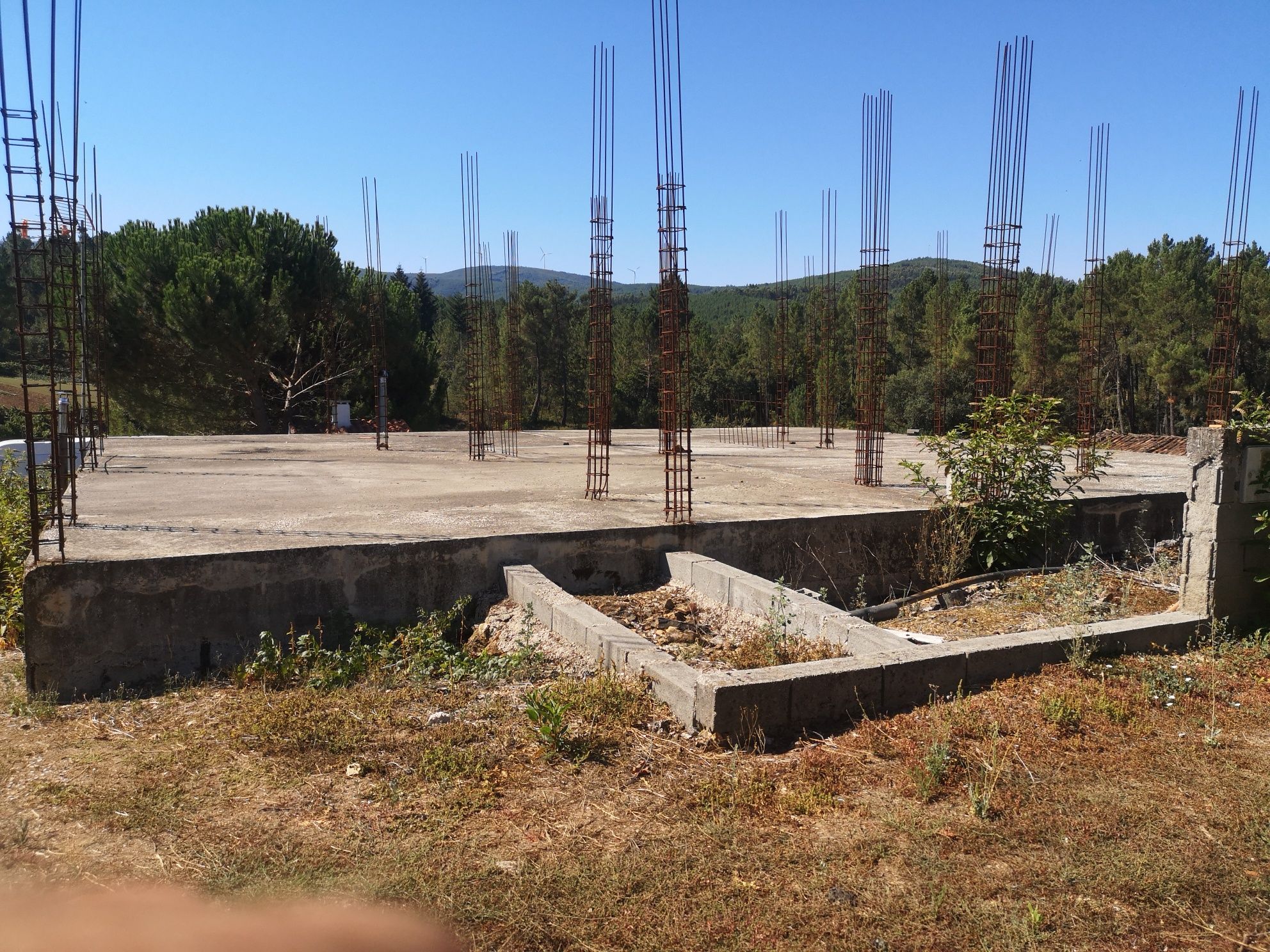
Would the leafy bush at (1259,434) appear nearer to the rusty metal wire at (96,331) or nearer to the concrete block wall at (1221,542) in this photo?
the concrete block wall at (1221,542)

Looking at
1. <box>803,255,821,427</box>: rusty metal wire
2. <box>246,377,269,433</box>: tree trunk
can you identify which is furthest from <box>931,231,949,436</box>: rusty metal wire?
<box>246,377,269,433</box>: tree trunk

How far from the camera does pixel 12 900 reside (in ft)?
10.1

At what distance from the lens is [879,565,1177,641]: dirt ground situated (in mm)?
6602

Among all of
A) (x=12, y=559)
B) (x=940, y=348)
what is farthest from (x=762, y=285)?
(x=12, y=559)

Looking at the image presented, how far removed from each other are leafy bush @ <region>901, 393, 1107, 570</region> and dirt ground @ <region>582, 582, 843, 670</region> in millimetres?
2560

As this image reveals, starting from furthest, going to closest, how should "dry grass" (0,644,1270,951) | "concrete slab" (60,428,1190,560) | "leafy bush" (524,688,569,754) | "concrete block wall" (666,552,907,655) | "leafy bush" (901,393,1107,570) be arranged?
"leafy bush" (901,393,1107,570) → "concrete slab" (60,428,1190,560) → "concrete block wall" (666,552,907,655) → "leafy bush" (524,688,569,754) → "dry grass" (0,644,1270,951)

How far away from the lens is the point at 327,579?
21.9 ft

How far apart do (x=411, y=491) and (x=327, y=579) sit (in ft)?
11.2

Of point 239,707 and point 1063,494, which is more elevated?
point 1063,494

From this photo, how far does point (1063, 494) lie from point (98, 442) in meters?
14.3

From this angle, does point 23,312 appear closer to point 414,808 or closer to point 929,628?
→ point 414,808

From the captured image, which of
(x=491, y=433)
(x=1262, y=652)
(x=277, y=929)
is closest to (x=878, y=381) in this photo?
(x=1262, y=652)

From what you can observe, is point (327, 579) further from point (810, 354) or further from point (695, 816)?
point (810, 354)

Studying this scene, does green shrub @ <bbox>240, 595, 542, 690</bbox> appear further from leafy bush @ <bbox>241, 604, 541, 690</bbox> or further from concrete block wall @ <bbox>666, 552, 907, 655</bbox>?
concrete block wall @ <bbox>666, 552, 907, 655</bbox>
